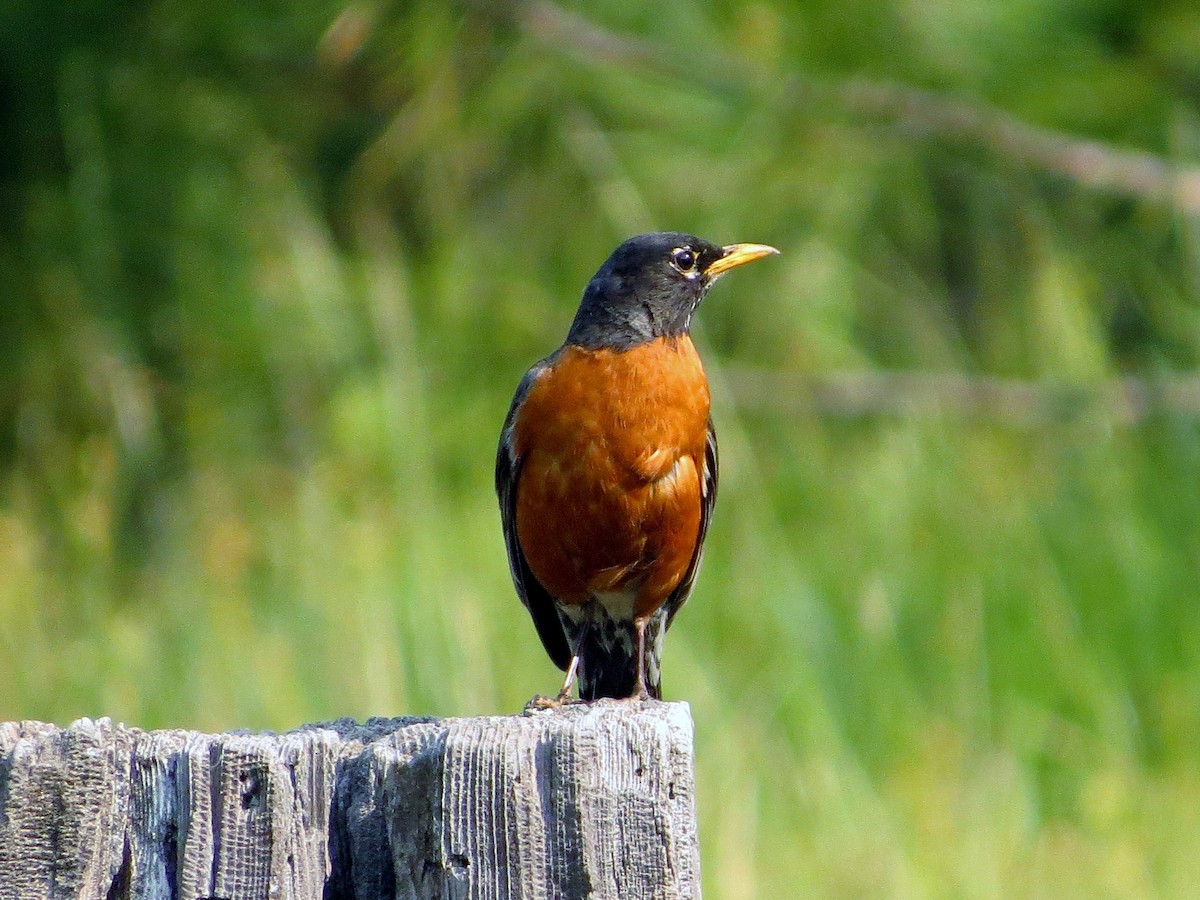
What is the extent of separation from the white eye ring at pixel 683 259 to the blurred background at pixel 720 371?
4.39 feet

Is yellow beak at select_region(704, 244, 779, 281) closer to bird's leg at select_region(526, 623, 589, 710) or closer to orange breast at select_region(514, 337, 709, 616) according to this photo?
orange breast at select_region(514, 337, 709, 616)

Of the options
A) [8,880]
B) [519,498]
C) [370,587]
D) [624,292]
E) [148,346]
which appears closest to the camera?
[8,880]

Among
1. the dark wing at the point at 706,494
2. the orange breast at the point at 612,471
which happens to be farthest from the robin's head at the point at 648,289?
the dark wing at the point at 706,494

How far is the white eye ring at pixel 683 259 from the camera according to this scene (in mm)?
4789

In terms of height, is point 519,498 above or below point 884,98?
below

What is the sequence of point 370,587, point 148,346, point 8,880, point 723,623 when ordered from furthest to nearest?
point 148,346, point 723,623, point 370,587, point 8,880

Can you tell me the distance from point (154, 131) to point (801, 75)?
2.97 m

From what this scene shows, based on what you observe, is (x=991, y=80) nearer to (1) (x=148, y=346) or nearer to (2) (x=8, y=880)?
(1) (x=148, y=346)

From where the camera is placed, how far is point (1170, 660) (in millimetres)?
6441

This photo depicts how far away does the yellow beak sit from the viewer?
488 cm

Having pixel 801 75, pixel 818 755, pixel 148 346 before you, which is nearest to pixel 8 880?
pixel 818 755

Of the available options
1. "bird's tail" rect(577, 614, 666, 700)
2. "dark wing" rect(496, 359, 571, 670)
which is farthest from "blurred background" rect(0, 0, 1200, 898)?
"bird's tail" rect(577, 614, 666, 700)

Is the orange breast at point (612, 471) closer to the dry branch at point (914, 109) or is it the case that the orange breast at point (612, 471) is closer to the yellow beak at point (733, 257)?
the yellow beak at point (733, 257)

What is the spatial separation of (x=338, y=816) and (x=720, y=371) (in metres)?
5.45
